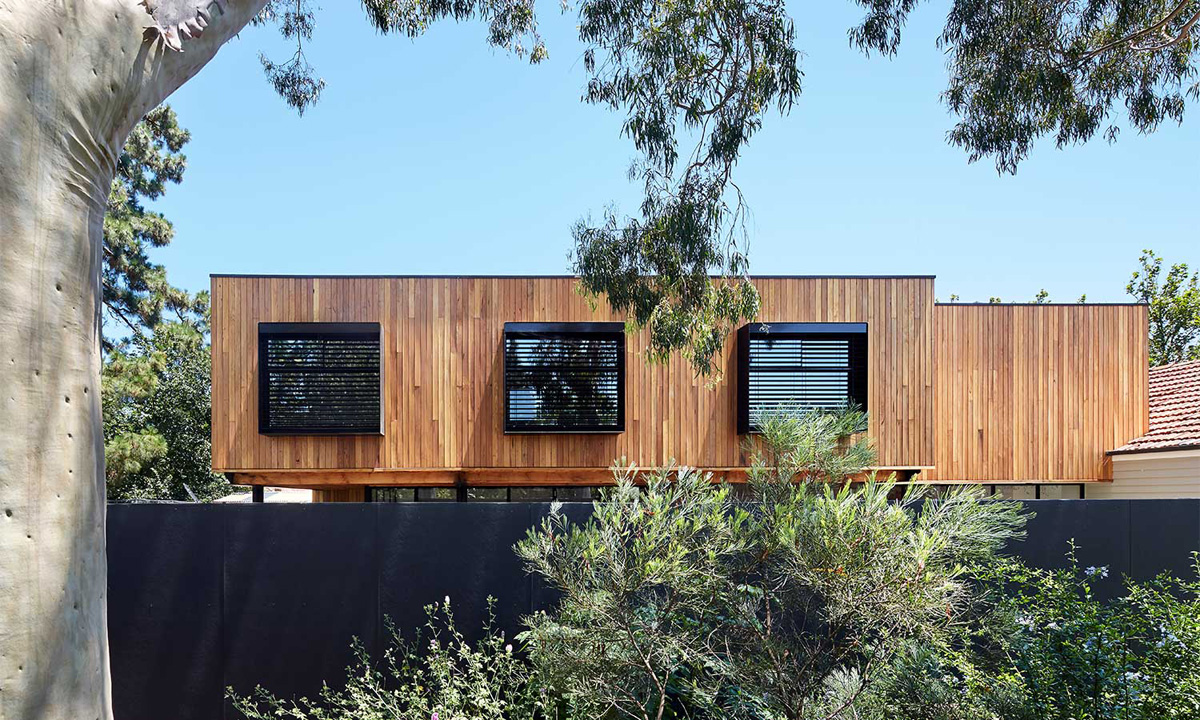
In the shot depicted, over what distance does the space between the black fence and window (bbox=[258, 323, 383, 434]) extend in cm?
413

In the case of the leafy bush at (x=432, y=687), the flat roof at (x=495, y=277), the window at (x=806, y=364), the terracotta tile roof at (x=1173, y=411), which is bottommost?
the leafy bush at (x=432, y=687)

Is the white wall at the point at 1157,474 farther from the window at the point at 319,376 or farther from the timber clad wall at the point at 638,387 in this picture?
the window at the point at 319,376

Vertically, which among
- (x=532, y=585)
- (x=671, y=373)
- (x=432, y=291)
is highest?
(x=432, y=291)

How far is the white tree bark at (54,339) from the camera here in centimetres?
223

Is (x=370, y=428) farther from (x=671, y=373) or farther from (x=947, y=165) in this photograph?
→ (x=947, y=165)

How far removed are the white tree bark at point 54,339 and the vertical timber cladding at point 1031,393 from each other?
9.00 m

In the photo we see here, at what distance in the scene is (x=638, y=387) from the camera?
29.4 ft

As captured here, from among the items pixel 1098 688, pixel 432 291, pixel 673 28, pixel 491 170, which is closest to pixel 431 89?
pixel 491 170

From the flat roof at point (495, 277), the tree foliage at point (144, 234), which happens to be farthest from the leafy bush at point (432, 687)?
the tree foliage at point (144, 234)

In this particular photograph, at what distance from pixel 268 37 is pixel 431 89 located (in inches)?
69.8

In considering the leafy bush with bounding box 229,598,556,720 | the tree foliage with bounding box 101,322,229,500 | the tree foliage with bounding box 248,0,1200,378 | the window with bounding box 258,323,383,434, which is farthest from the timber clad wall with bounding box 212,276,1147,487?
the tree foliage with bounding box 101,322,229,500

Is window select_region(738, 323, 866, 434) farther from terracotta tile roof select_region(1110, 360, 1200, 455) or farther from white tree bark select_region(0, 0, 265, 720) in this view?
white tree bark select_region(0, 0, 265, 720)

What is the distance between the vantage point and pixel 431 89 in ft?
28.5

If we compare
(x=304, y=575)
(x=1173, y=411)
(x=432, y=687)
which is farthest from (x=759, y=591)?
(x=1173, y=411)
